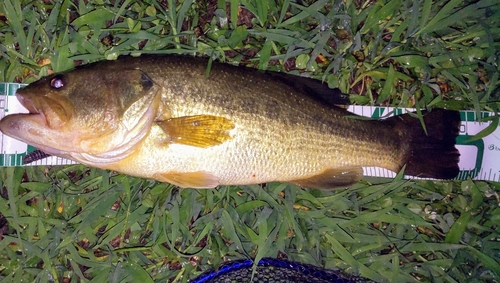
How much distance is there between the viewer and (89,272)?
2717mm

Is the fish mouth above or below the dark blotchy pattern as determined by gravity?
above

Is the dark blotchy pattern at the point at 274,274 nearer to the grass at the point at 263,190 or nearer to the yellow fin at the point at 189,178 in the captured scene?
the grass at the point at 263,190

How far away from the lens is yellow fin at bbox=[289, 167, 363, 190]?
2.53 m

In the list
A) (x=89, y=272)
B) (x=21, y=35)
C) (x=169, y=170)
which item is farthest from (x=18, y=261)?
(x=21, y=35)

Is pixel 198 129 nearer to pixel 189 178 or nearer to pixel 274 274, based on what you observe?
pixel 189 178

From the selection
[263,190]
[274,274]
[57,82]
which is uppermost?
[57,82]

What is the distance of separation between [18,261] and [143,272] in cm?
89

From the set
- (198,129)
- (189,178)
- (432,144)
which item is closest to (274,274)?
(189,178)

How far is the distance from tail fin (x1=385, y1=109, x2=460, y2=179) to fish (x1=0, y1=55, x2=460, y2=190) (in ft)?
0.56

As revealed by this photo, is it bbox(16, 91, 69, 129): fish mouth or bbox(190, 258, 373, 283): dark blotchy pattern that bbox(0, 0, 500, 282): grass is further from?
bbox(16, 91, 69, 129): fish mouth

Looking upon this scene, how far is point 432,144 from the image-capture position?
267 centimetres

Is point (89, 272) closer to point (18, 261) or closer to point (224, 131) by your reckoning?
point (18, 261)

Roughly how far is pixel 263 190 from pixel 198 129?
75 centimetres

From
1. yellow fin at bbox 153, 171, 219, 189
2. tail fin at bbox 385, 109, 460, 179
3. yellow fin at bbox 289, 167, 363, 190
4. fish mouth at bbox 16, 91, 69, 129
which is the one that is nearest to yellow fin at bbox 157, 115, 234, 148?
yellow fin at bbox 153, 171, 219, 189
